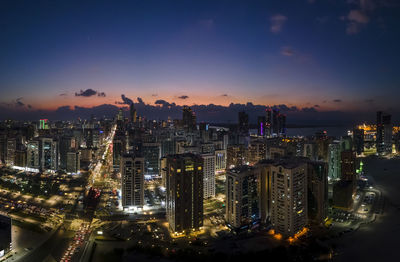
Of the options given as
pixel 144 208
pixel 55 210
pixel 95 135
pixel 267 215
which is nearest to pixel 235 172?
pixel 267 215

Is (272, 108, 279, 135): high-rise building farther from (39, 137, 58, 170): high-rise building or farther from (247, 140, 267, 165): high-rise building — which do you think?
(39, 137, 58, 170): high-rise building

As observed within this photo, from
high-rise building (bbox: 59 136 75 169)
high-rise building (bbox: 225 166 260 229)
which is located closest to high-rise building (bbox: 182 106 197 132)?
high-rise building (bbox: 59 136 75 169)

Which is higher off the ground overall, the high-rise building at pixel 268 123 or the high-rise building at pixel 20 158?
the high-rise building at pixel 268 123

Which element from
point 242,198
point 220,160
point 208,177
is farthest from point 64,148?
point 242,198

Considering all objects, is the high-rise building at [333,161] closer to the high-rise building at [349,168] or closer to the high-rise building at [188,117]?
the high-rise building at [349,168]

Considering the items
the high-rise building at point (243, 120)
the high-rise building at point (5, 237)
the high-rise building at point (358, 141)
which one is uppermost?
the high-rise building at point (243, 120)

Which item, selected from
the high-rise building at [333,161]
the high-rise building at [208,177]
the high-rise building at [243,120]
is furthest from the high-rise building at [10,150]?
the high-rise building at [243,120]
